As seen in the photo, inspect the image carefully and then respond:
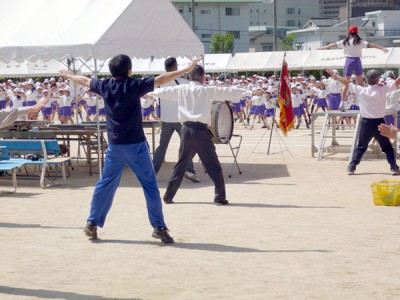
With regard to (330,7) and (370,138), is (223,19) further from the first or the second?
(370,138)

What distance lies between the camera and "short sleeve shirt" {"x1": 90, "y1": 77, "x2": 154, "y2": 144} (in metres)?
9.74

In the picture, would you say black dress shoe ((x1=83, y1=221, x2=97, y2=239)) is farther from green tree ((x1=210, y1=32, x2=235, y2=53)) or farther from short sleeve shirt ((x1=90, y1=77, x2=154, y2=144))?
green tree ((x1=210, y1=32, x2=235, y2=53))

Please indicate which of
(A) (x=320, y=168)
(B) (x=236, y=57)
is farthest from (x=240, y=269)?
(B) (x=236, y=57)

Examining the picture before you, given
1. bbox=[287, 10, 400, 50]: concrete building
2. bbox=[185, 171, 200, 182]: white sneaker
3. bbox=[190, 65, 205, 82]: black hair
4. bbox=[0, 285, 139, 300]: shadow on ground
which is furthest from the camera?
bbox=[287, 10, 400, 50]: concrete building

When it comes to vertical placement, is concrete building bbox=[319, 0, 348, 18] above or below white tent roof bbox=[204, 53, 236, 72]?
above

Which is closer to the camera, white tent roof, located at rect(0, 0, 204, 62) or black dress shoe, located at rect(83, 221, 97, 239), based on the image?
black dress shoe, located at rect(83, 221, 97, 239)

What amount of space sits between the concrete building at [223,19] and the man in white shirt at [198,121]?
95717 mm

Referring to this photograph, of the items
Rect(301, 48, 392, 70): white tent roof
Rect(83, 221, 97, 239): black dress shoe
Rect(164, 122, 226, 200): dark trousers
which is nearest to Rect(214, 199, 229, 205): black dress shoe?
Rect(164, 122, 226, 200): dark trousers

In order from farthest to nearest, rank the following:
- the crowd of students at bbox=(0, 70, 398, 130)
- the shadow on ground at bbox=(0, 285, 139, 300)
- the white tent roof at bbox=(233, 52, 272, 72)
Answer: the white tent roof at bbox=(233, 52, 272, 72)
the crowd of students at bbox=(0, 70, 398, 130)
the shadow on ground at bbox=(0, 285, 139, 300)

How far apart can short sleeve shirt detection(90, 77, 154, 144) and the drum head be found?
16.7 ft

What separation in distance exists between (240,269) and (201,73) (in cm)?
489

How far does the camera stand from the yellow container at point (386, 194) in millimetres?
12523

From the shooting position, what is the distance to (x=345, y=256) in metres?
8.99

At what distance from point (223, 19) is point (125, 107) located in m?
103
